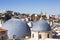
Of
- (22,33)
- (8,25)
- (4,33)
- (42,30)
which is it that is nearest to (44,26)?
(42,30)

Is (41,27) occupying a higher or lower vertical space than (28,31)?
higher

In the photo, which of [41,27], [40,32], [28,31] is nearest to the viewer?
[40,32]

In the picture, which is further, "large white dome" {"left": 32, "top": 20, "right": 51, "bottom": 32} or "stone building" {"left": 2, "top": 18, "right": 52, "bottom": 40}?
"large white dome" {"left": 32, "top": 20, "right": 51, "bottom": 32}

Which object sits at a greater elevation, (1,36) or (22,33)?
(1,36)

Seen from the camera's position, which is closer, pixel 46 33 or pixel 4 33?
pixel 4 33

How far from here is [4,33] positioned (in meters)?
9.41

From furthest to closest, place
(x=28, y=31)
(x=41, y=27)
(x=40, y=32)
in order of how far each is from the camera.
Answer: (x=28, y=31), (x=41, y=27), (x=40, y=32)

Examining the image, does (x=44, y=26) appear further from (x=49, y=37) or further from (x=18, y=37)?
(x=18, y=37)

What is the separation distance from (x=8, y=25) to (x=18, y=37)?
142 cm

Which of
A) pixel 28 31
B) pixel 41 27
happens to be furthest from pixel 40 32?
pixel 28 31

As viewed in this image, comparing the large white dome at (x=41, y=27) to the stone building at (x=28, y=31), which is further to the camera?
the large white dome at (x=41, y=27)

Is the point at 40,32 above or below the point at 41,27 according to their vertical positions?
below

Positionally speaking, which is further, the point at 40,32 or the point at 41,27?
the point at 41,27

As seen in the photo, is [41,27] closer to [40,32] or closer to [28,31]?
[40,32]
